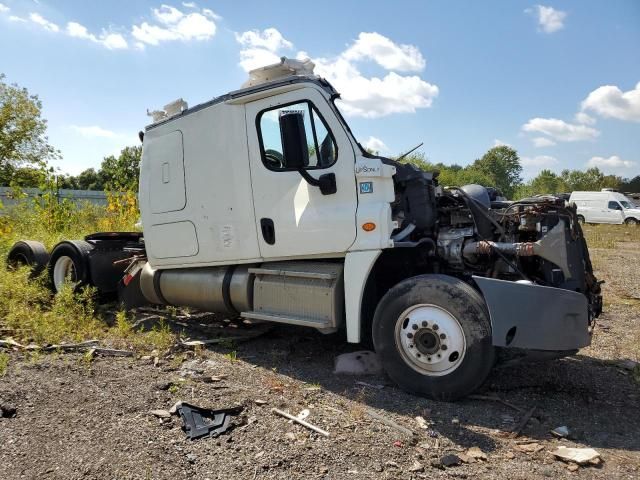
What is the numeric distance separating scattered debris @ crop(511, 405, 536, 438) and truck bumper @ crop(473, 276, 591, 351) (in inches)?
21.3

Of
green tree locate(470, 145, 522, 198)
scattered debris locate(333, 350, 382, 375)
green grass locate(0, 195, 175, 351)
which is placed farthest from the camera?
green tree locate(470, 145, 522, 198)

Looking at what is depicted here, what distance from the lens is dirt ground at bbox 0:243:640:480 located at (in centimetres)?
301

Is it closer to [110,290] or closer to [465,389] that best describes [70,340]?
[110,290]

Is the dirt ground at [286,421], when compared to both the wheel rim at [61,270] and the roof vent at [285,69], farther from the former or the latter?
the roof vent at [285,69]

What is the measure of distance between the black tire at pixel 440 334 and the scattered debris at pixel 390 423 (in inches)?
23.0

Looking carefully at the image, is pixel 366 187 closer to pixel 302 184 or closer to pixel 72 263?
pixel 302 184

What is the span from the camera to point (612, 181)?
72.9 metres

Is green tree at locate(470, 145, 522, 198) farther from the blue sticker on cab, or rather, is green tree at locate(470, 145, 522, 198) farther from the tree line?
the blue sticker on cab

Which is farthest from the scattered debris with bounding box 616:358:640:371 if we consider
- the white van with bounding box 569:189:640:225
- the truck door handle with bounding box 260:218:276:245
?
the white van with bounding box 569:189:640:225

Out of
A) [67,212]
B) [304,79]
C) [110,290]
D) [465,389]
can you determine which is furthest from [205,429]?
[67,212]

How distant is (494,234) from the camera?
4707 millimetres

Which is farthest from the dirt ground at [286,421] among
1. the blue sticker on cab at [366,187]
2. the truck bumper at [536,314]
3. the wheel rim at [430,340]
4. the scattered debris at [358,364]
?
the blue sticker on cab at [366,187]

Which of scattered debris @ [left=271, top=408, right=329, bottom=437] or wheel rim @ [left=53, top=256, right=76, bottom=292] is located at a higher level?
wheel rim @ [left=53, top=256, right=76, bottom=292]

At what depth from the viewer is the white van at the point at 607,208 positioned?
3225 centimetres
